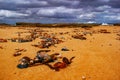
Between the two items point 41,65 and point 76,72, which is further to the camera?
point 41,65

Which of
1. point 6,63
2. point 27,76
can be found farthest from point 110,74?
point 6,63

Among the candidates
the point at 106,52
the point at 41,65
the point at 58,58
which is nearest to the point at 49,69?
the point at 41,65

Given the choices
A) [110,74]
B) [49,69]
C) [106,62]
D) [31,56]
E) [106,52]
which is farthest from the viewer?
[106,52]

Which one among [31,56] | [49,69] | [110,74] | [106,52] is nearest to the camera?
[110,74]

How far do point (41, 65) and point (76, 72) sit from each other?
8.23ft

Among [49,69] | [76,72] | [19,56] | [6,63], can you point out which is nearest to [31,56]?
[19,56]

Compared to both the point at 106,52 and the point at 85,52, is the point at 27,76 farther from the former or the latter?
the point at 106,52

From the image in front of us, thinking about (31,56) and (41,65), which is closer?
(41,65)

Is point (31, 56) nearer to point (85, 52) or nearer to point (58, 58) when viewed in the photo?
point (58, 58)

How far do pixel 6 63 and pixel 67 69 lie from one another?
14.4 ft

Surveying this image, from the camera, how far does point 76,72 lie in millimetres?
12172

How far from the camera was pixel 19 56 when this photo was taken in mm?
15742

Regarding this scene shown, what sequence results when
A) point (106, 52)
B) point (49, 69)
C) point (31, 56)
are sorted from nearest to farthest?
point (49, 69) < point (31, 56) < point (106, 52)

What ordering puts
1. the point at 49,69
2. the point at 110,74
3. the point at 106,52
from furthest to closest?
the point at 106,52
the point at 49,69
the point at 110,74
